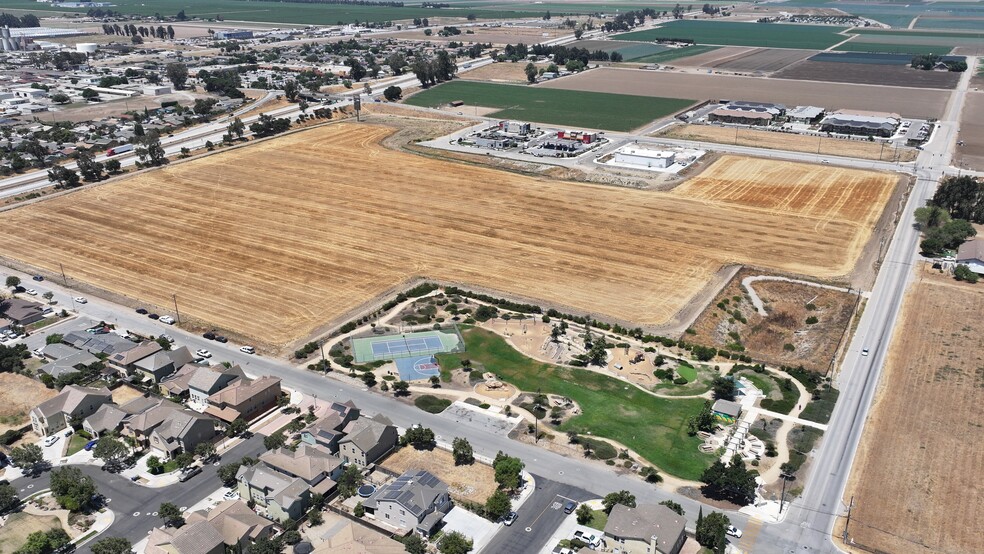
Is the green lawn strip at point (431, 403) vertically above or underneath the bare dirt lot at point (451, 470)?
above

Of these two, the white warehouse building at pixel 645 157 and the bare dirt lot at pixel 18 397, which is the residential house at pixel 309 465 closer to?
the bare dirt lot at pixel 18 397

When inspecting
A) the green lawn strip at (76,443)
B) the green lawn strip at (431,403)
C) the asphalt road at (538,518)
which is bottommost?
the asphalt road at (538,518)

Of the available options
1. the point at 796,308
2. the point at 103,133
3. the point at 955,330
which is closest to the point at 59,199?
the point at 103,133

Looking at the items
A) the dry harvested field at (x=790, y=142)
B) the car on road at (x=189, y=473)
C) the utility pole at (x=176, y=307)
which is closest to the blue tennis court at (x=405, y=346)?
the car on road at (x=189, y=473)

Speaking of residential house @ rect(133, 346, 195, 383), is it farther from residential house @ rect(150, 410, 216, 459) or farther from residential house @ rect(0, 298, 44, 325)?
residential house @ rect(0, 298, 44, 325)

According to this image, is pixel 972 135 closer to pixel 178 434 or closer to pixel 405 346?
pixel 405 346

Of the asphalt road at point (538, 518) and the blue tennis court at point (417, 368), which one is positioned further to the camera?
the blue tennis court at point (417, 368)
